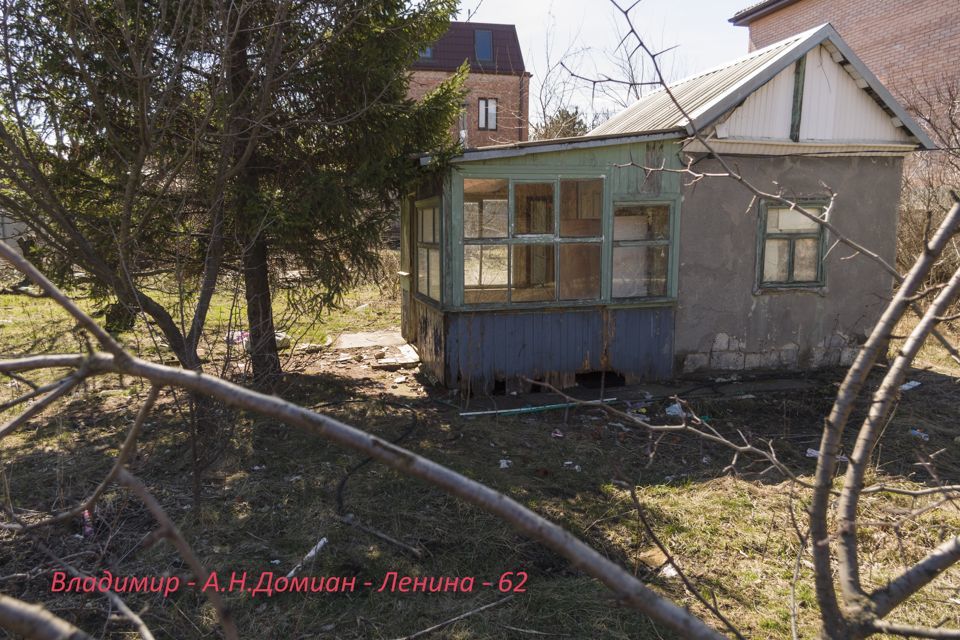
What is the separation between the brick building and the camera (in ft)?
51.6

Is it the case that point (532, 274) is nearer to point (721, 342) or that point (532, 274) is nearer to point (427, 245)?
point (427, 245)

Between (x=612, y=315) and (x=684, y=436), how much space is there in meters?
1.89

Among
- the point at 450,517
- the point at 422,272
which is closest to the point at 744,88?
the point at 422,272

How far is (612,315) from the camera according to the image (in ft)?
24.5

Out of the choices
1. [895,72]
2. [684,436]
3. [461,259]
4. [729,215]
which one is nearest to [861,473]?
[684,436]

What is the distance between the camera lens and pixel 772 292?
7.91 meters

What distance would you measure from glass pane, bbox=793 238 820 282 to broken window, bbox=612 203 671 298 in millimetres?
1780

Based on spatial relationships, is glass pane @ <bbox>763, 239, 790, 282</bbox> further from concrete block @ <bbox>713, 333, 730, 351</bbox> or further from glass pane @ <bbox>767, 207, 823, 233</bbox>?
concrete block @ <bbox>713, 333, 730, 351</bbox>

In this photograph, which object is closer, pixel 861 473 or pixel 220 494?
pixel 861 473

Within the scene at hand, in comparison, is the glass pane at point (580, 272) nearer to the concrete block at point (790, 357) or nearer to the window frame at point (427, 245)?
the window frame at point (427, 245)

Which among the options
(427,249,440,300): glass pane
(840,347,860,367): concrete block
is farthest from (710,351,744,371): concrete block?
(427,249,440,300): glass pane

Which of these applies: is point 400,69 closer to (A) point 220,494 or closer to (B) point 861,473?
(A) point 220,494

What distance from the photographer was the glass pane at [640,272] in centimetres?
747

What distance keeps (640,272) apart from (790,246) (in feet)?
6.57
